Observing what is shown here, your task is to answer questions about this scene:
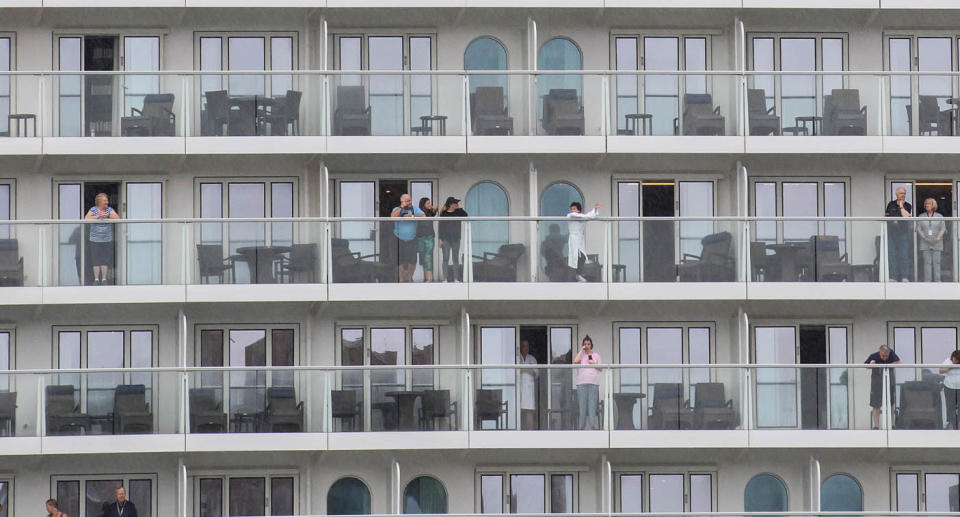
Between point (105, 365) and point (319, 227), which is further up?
point (319, 227)

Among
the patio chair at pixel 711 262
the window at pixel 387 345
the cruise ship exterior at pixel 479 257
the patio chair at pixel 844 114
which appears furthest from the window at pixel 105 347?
the patio chair at pixel 844 114

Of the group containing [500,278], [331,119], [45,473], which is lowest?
[45,473]

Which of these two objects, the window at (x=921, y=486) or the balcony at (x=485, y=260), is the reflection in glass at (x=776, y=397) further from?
the window at (x=921, y=486)

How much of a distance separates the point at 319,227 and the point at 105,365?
4859mm

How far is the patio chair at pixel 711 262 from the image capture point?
37406 mm

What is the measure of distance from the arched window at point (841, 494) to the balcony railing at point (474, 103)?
605 centimetres

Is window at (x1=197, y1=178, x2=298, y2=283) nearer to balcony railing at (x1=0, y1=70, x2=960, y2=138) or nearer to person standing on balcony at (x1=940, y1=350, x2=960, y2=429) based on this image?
balcony railing at (x1=0, y1=70, x2=960, y2=138)

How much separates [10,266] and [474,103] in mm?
8381

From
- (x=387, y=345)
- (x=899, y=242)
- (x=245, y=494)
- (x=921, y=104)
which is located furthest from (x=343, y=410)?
(x=921, y=104)

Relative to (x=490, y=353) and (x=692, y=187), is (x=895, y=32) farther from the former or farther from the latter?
(x=490, y=353)

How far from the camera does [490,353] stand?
38906mm

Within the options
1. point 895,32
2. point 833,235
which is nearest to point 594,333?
point 833,235

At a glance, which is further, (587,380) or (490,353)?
(490,353)

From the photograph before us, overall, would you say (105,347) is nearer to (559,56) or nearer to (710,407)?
(559,56)
